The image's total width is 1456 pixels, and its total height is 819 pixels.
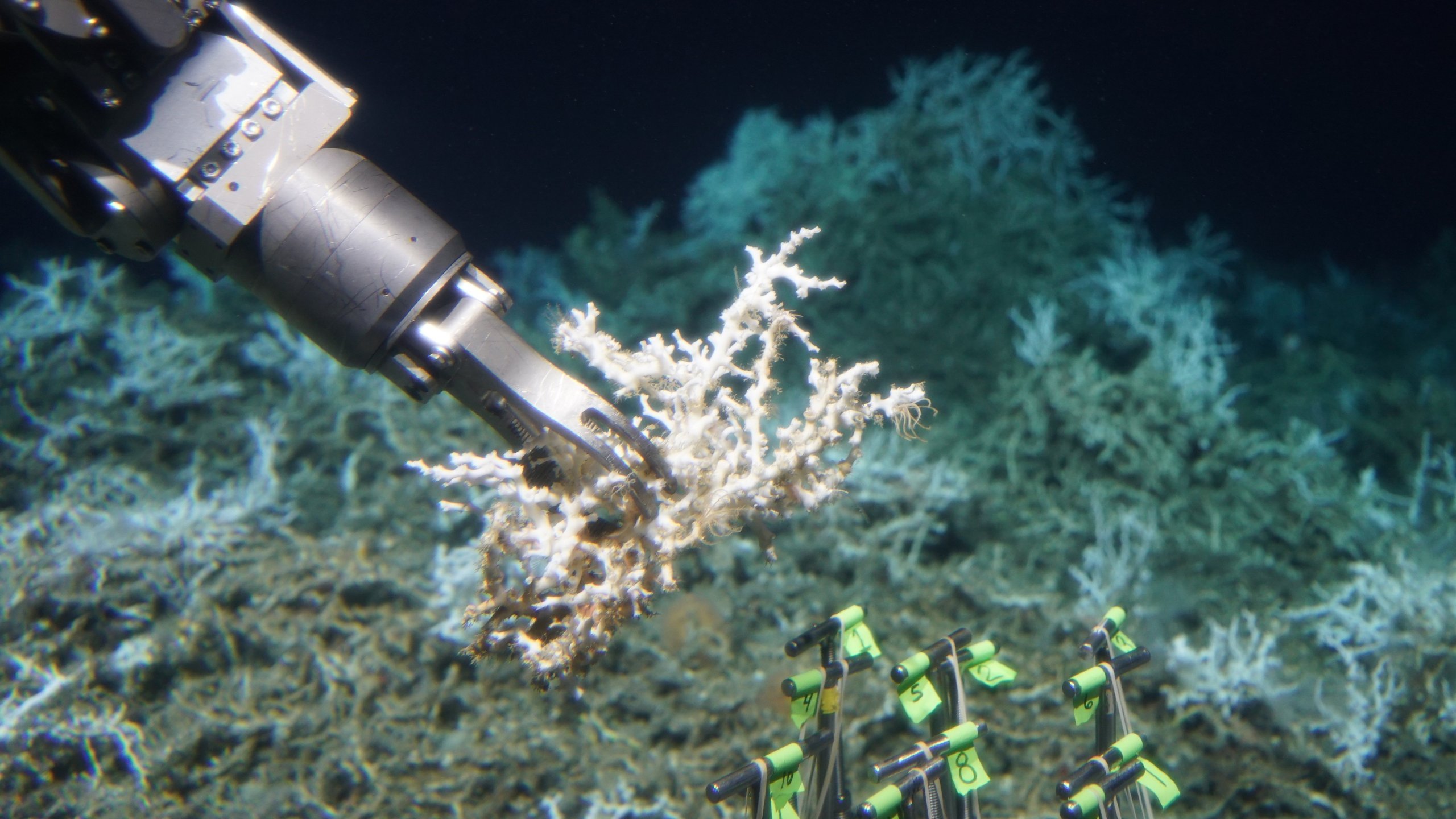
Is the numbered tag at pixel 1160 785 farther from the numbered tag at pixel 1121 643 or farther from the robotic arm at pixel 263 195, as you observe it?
the robotic arm at pixel 263 195

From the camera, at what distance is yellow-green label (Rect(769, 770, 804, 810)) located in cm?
142

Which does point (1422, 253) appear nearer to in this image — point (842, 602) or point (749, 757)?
point (842, 602)

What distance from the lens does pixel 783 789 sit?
143 centimetres

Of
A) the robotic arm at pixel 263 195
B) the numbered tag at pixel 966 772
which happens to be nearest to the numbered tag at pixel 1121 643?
the numbered tag at pixel 966 772

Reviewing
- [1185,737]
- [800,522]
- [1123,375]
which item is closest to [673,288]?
[800,522]

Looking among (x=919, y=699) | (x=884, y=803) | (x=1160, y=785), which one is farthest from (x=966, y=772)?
(x=1160, y=785)

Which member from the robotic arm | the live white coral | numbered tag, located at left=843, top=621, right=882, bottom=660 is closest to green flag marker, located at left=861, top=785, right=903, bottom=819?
numbered tag, located at left=843, top=621, right=882, bottom=660

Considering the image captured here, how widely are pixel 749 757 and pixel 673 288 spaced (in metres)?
2.40

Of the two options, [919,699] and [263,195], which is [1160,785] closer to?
[919,699]

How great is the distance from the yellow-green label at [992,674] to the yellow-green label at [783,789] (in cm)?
44

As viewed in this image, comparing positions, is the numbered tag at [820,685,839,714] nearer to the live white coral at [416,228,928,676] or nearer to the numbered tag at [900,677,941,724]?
the numbered tag at [900,677,941,724]

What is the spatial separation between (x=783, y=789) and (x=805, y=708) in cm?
16

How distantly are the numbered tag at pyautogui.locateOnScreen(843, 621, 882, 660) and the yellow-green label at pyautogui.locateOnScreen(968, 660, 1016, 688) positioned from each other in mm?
209

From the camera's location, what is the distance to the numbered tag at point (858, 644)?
1.58 metres
